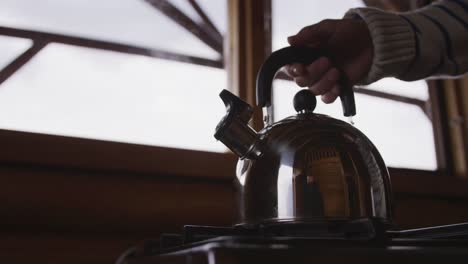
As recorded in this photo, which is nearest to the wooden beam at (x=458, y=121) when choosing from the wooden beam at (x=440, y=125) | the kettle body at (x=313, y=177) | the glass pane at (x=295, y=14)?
the wooden beam at (x=440, y=125)

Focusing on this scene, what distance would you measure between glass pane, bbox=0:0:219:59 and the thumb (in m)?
0.41

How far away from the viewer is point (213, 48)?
46.8 inches

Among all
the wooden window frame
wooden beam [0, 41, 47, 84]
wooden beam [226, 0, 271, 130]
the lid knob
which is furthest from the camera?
wooden beam [226, 0, 271, 130]

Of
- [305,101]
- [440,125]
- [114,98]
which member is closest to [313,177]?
[305,101]

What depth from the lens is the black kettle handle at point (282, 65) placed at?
2.27ft

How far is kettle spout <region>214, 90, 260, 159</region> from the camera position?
638mm

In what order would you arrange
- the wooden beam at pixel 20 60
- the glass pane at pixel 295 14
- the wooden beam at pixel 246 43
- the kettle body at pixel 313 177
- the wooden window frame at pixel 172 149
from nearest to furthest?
the kettle body at pixel 313 177
the wooden window frame at pixel 172 149
the wooden beam at pixel 20 60
the wooden beam at pixel 246 43
the glass pane at pixel 295 14

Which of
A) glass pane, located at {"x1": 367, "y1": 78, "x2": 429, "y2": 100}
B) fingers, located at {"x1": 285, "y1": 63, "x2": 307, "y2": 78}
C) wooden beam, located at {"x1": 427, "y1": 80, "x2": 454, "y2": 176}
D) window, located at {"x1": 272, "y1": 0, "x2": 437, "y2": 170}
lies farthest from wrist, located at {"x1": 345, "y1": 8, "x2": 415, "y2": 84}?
wooden beam, located at {"x1": 427, "y1": 80, "x2": 454, "y2": 176}


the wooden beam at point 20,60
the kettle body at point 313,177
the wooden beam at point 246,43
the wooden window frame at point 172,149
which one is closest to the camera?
the kettle body at point 313,177

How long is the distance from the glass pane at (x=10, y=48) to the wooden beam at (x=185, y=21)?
28 centimetres

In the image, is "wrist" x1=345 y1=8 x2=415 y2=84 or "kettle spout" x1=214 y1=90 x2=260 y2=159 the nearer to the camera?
"kettle spout" x1=214 y1=90 x2=260 y2=159

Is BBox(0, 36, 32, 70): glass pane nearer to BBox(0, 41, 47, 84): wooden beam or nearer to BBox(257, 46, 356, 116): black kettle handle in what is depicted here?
BBox(0, 41, 47, 84): wooden beam

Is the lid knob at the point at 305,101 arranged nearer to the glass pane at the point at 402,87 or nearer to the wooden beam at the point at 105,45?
the wooden beam at the point at 105,45

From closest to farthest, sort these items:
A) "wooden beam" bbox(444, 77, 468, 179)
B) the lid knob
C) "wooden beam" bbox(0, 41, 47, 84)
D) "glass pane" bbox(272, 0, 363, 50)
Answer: the lid knob < "wooden beam" bbox(0, 41, 47, 84) < "glass pane" bbox(272, 0, 363, 50) < "wooden beam" bbox(444, 77, 468, 179)
